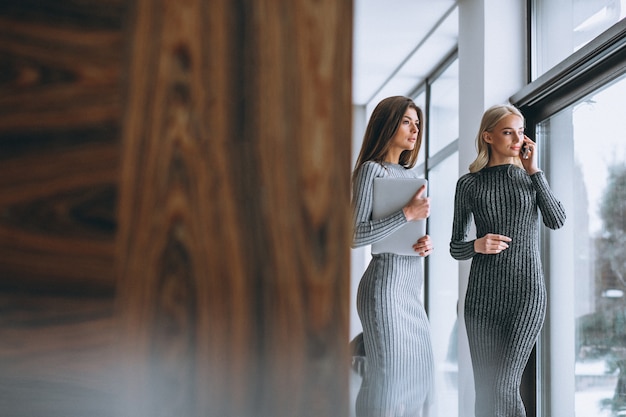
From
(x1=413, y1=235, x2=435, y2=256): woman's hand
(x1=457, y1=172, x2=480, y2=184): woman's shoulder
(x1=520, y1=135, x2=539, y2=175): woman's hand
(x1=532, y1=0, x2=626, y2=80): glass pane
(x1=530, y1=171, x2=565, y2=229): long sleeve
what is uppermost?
(x1=532, y1=0, x2=626, y2=80): glass pane

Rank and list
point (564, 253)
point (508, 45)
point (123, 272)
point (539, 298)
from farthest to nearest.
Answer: point (508, 45) < point (564, 253) < point (539, 298) < point (123, 272)

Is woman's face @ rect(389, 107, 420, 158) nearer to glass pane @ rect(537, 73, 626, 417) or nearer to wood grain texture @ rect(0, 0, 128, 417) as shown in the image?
glass pane @ rect(537, 73, 626, 417)

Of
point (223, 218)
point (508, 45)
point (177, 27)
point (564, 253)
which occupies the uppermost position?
point (508, 45)

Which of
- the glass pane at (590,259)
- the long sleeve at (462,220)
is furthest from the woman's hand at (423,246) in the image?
the glass pane at (590,259)

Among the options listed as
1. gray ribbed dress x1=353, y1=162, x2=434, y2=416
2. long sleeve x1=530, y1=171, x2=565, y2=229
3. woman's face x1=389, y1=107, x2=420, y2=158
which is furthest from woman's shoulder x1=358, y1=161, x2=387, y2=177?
long sleeve x1=530, y1=171, x2=565, y2=229

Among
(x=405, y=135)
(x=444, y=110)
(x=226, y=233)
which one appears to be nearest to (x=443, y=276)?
(x=444, y=110)

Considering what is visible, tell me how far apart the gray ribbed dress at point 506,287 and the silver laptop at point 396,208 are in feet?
1.10

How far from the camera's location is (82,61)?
0.42 meters

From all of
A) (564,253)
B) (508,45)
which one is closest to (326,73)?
(564,253)

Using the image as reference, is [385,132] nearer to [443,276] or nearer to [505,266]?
[505,266]

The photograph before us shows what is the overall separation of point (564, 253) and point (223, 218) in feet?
10.7

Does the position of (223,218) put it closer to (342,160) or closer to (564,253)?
(342,160)

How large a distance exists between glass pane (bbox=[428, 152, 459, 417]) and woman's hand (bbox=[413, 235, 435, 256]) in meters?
2.96

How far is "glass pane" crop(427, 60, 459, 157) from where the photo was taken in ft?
18.7
